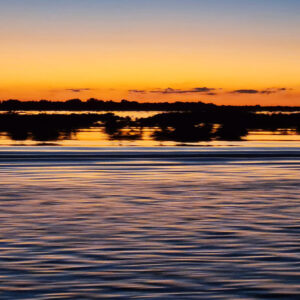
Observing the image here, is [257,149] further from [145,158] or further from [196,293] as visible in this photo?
[196,293]

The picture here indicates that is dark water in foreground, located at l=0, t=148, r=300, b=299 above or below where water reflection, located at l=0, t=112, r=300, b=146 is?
above

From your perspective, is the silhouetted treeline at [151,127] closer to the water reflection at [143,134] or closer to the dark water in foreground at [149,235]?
the water reflection at [143,134]

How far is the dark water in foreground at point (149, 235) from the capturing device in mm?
8797

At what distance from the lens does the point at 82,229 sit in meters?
12.6

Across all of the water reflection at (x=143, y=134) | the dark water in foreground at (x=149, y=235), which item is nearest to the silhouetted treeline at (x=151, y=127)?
the water reflection at (x=143, y=134)

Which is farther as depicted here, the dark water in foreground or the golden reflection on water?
the golden reflection on water

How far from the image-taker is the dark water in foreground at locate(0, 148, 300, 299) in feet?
28.9

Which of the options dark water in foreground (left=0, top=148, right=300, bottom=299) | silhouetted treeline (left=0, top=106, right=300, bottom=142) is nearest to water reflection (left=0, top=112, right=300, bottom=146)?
silhouetted treeline (left=0, top=106, right=300, bottom=142)

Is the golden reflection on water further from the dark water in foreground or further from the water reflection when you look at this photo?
the dark water in foreground

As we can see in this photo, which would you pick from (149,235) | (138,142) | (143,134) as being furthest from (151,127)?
(149,235)

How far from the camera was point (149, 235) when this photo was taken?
12.0 metres

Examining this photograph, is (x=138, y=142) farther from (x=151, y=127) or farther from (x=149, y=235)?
(x=149, y=235)

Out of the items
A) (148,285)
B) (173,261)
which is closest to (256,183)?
(173,261)

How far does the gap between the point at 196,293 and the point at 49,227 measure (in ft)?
15.5
